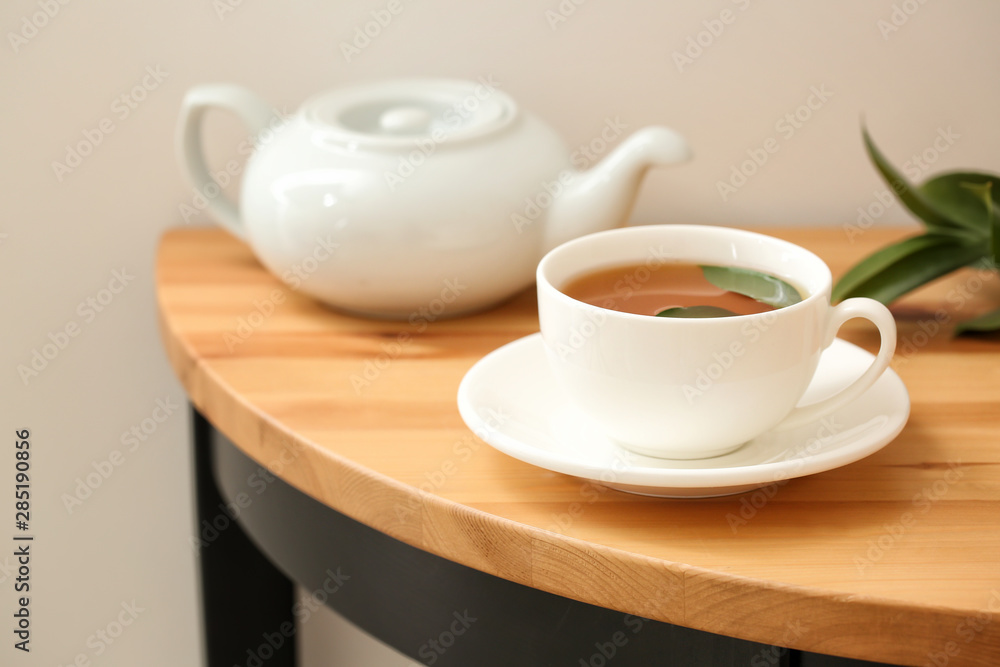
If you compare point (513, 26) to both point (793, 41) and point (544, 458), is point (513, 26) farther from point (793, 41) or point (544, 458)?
point (544, 458)

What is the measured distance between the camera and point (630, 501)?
1.49ft

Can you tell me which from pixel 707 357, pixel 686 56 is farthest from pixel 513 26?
pixel 707 357

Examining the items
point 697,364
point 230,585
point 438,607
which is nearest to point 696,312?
point 697,364

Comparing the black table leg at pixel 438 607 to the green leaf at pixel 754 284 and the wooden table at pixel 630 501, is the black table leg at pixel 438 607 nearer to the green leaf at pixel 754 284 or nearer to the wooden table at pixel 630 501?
the wooden table at pixel 630 501

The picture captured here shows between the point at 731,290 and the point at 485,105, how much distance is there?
0.29 metres

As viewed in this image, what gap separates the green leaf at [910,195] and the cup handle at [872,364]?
22cm

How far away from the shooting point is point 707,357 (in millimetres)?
424

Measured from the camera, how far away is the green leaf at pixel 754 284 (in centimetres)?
48

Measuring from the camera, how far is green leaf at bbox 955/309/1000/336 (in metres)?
0.64

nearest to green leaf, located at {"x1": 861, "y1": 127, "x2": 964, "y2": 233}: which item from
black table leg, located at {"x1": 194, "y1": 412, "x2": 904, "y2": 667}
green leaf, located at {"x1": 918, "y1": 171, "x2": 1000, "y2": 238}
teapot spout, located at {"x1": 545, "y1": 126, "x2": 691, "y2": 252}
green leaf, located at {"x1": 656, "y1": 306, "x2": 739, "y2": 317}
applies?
green leaf, located at {"x1": 918, "y1": 171, "x2": 1000, "y2": 238}

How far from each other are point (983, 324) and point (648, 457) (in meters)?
0.31

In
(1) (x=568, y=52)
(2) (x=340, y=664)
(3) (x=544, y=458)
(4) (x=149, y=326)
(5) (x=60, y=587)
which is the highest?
(1) (x=568, y=52)

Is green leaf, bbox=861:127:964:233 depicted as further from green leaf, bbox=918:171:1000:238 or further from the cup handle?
the cup handle

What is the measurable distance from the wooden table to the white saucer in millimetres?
19
